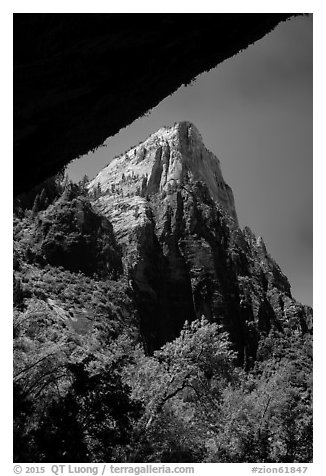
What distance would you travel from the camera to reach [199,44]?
39.3 feet

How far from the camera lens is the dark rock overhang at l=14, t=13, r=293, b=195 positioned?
1007 centimetres

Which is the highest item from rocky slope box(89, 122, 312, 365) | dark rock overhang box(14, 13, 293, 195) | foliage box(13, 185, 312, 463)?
rocky slope box(89, 122, 312, 365)

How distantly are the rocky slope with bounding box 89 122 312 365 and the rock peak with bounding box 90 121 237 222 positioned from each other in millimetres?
532

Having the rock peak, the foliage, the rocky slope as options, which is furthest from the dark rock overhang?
the rock peak

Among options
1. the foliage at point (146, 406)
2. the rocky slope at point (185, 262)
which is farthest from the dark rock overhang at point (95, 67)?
the rocky slope at point (185, 262)

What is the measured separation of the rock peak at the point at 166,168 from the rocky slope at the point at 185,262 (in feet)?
1.75

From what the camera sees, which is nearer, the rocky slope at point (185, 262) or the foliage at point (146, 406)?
the foliage at point (146, 406)

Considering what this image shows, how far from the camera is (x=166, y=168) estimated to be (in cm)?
17425

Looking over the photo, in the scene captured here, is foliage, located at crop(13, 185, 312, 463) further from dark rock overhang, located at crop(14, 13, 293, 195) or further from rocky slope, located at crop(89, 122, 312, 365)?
rocky slope, located at crop(89, 122, 312, 365)

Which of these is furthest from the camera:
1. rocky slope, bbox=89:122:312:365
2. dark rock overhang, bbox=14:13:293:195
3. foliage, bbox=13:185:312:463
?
rocky slope, bbox=89:122:312:365

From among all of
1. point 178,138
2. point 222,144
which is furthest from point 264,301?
point 222,144

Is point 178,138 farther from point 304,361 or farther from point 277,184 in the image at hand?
point 277,184

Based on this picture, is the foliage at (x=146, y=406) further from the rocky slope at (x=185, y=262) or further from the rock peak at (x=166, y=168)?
the rock peak at (x=166, y=168)

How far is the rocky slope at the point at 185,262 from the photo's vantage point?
4498 inches
